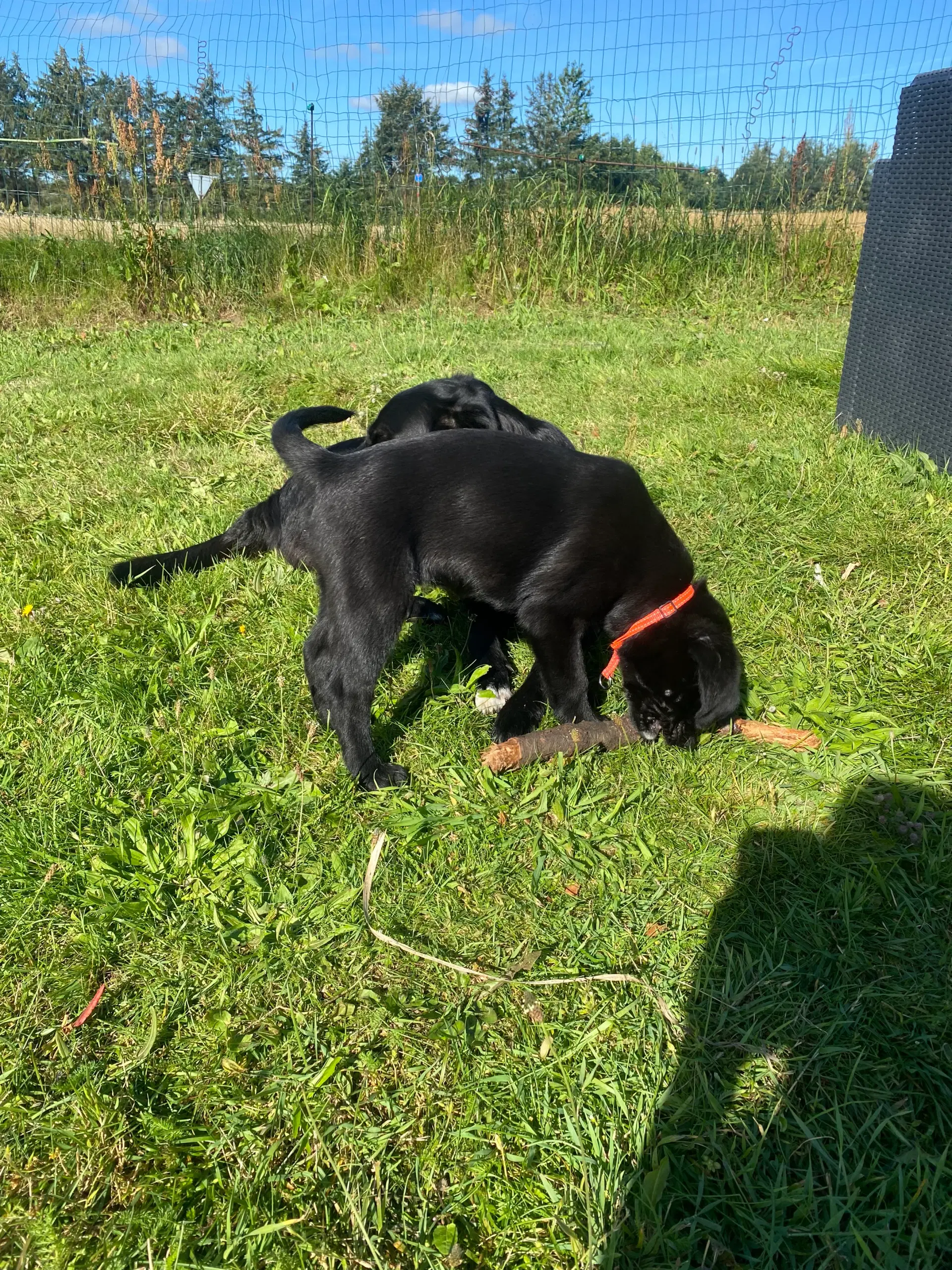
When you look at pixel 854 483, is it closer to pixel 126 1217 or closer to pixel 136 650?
pixel 136 650

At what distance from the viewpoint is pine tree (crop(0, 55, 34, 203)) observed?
10219 mm

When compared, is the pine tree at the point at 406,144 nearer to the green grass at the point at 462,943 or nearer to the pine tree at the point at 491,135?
the pine tree at the point at 491,135

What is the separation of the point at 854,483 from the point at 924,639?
1321 mm

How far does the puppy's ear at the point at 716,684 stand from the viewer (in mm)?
2838

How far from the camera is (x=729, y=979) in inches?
A: 81.4

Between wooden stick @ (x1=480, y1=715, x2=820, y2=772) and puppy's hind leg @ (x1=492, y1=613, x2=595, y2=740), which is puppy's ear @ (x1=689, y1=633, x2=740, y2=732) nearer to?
wooden stick @ (x1=480, y1=715, x2=820, y2=772)

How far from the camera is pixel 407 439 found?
10.5ft

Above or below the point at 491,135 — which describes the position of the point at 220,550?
below

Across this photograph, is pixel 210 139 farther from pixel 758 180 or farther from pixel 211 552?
pixel 211 552

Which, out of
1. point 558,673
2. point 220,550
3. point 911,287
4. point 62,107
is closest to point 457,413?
point 220,550

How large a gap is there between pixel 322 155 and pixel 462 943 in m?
10.8

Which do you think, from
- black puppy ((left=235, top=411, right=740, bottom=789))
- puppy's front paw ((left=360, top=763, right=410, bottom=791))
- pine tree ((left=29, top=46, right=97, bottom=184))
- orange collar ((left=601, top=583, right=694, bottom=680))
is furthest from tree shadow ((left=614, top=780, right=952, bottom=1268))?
pine tree ((left=29, top=46, right=97, bottom=184))

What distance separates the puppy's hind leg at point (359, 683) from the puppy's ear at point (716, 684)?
1037 millimetres

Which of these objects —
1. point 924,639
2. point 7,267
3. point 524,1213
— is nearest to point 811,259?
point 924,639
